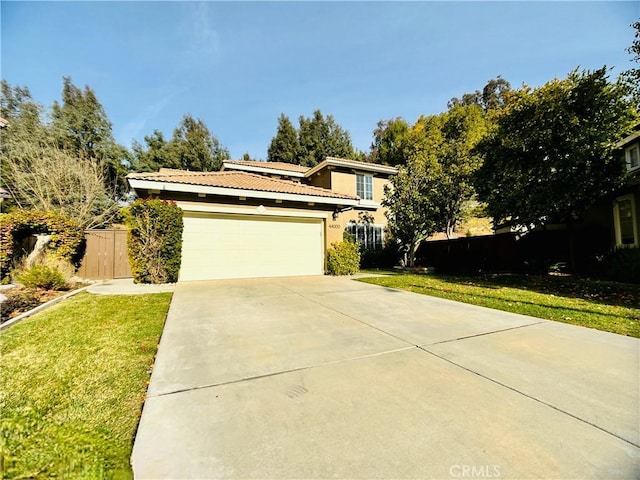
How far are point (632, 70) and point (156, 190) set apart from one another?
15.1 metres

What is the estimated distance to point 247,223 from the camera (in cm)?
1003

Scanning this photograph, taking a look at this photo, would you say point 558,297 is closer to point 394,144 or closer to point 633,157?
point 633,157

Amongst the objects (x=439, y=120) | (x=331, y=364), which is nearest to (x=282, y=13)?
(x=331, y=364)

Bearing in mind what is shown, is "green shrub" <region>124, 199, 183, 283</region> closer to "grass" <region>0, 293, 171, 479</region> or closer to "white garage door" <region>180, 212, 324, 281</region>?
"white garage door" <region>180, 212, 324, 281</region>

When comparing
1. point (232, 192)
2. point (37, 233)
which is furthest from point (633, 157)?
point (37, 233)

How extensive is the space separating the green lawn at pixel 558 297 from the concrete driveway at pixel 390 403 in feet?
3.03

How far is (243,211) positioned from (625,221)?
1435 centimetres

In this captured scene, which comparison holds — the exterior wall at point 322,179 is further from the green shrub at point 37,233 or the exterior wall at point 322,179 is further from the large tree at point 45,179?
the large tree at point 45,179

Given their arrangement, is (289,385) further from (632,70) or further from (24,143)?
(24,143)

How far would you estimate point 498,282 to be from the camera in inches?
374

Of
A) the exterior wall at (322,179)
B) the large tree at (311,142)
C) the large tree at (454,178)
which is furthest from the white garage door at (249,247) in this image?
the large tree at (311,142)

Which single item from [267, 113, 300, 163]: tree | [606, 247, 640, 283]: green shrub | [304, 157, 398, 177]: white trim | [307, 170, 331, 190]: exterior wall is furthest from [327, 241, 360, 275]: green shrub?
[267, 113, 300, 163]: tree

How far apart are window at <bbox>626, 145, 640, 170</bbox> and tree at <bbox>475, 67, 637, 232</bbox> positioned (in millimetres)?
3375

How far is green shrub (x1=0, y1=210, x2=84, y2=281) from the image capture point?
26.7ft
